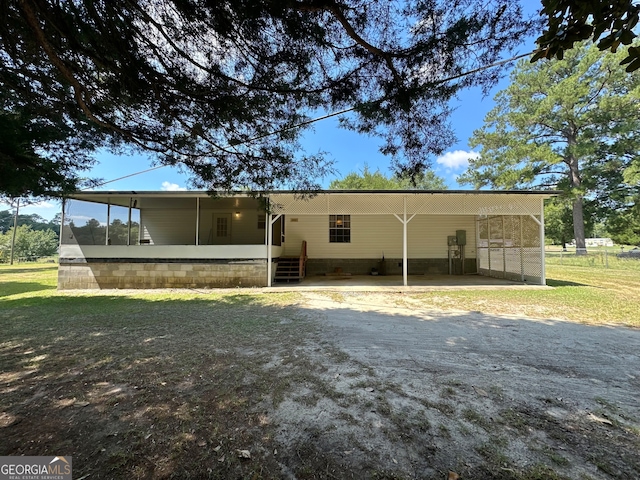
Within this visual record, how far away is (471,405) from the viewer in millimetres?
2521

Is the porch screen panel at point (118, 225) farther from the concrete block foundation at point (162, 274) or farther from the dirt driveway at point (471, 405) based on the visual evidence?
the dirt driveway at point (471, 405)

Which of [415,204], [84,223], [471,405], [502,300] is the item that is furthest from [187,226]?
[471,405]

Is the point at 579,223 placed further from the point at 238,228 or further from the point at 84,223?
the point at 84,223

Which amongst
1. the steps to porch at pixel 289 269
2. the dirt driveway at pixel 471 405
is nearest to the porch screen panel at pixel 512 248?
the dirt driveway at pixel 471 405

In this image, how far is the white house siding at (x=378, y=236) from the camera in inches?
523

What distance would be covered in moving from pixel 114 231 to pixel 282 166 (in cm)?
1009

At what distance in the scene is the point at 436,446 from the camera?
6.57 feet

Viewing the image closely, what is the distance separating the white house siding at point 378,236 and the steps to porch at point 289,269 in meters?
1.36

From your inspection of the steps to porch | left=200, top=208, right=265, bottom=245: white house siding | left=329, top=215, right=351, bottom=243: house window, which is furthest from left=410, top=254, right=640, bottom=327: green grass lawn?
left=200, top=208, right=265, bottom=245: white house siding

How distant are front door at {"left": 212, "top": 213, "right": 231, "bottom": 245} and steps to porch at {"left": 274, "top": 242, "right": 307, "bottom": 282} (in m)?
3.79

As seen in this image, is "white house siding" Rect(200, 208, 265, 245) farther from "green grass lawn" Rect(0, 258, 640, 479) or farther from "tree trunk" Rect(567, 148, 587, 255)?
"tree trunk" Rect(567, 148, 587, 255)

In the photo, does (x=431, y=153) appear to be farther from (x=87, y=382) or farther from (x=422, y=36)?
(x=87, y=382)

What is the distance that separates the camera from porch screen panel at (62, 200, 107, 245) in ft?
33.1

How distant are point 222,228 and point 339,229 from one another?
5599 millimetres
